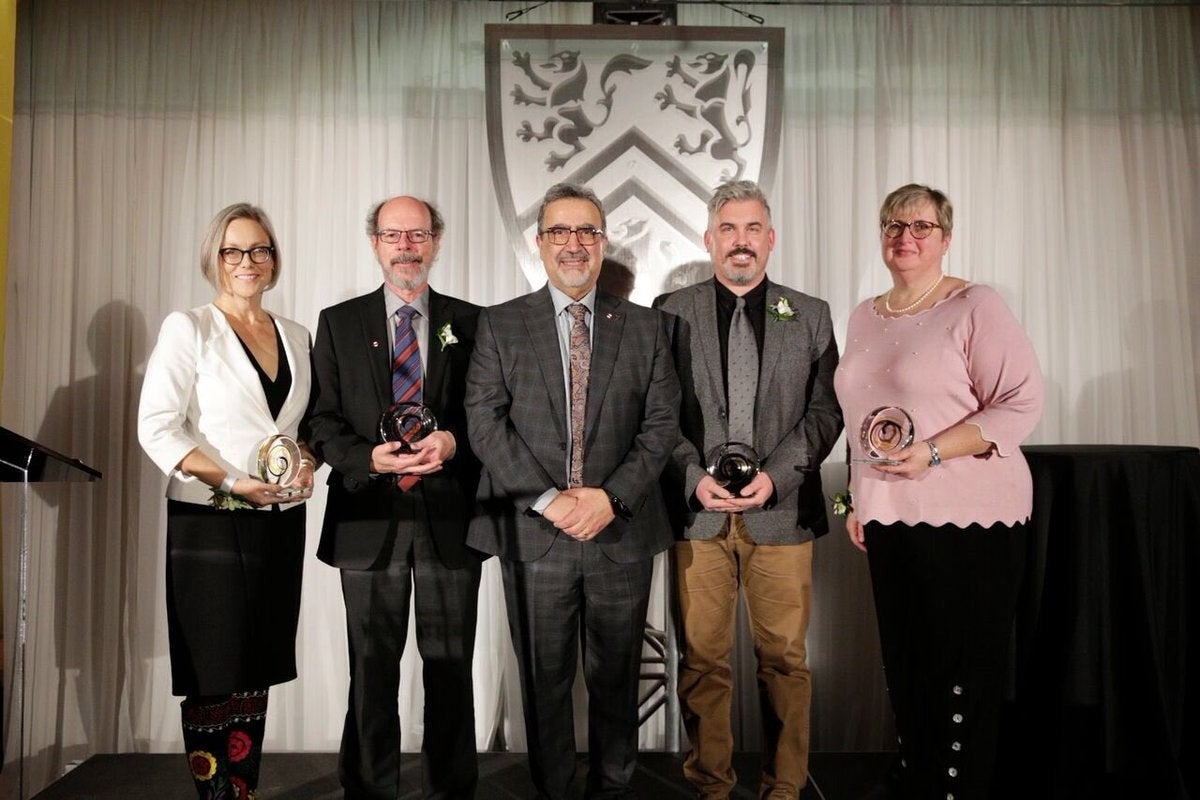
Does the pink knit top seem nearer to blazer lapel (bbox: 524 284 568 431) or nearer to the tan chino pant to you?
the tan chino pant

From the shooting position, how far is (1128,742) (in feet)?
8.86

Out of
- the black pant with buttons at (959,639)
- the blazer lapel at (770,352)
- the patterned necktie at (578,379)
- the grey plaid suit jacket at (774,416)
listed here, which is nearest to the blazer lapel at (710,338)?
the grey plaid suit jacket at (774,416)

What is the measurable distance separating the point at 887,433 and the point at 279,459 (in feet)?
5.21

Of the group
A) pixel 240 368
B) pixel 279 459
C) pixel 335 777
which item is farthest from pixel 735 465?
pixel 335 777

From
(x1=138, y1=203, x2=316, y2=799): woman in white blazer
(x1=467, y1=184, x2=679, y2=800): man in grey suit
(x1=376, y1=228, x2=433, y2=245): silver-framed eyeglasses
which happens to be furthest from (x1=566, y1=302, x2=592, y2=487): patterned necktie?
(x1=138, y1=203, x2=316, y2=799): woman in white blazer

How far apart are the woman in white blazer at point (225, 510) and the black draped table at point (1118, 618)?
84.4 inches

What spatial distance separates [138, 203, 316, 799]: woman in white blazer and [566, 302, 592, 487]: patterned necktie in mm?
729

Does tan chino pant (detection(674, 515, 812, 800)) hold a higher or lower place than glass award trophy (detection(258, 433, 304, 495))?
lower

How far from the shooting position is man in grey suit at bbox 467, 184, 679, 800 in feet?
8.70

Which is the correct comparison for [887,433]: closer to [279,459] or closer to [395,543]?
[395,543]

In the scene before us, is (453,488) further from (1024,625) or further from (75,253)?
(75,253)

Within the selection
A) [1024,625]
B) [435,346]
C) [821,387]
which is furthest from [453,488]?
[1024,625]

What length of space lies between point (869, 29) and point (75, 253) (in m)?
3.35

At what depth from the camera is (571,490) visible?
261cm
